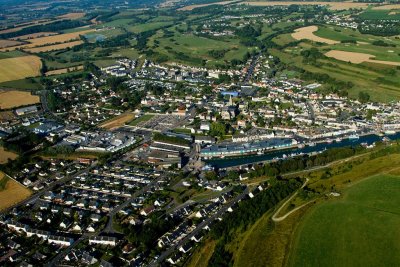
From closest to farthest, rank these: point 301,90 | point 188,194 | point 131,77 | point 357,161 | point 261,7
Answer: point 188,194, point 357,161, point 301,90, point 131,77, point 261,7

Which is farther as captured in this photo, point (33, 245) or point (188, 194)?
point (188, 194)

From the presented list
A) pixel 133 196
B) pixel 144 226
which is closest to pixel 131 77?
pixel 133 196

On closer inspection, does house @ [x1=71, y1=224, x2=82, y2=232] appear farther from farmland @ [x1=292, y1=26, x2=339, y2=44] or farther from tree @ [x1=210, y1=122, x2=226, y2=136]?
farmland @ [x1=292, y1=26, x2=339, y2=44]

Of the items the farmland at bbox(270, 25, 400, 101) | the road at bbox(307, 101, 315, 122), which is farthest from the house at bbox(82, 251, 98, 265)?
the farmland at bbox(270, 25, 400, 101)

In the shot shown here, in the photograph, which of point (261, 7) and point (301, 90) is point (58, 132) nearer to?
point (301, 90)

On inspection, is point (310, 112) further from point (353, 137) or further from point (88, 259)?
point (88, 259)

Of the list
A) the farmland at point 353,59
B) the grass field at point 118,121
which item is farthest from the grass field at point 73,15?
the grass field at point 118,121

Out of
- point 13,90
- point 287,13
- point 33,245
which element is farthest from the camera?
point 287,13
